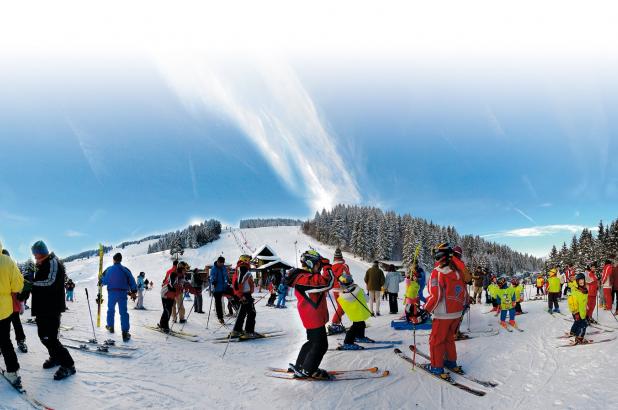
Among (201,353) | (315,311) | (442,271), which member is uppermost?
(442,271)

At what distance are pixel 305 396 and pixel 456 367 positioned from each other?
3.10 meters

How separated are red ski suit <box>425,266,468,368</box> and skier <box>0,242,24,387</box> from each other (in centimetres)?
652

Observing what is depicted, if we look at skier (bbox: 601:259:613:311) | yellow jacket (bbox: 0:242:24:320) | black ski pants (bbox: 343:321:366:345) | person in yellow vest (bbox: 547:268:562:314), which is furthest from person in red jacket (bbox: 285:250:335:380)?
skier (bbox: 601:259:613:311)

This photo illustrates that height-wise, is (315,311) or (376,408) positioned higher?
(315,311)

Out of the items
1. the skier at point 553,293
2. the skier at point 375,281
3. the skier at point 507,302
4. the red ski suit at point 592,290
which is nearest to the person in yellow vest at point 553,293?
the skier at point 553,293

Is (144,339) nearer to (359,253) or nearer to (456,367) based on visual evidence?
(456,367)

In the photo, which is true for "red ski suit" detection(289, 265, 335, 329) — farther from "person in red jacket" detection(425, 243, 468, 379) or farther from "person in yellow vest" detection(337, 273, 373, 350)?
"person in yellow vest" detection(337, 273, 373, 350)

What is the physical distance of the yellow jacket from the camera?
5.18 metres

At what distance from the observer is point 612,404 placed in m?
5.36

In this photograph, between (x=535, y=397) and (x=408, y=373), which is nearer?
(x=535, y=397)

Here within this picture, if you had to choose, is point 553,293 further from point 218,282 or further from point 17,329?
point 17,329

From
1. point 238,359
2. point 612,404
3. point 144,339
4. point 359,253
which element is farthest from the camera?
point 359,253

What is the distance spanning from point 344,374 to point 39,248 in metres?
5.59

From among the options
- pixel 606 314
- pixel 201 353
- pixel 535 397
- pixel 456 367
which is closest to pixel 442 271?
pixel 456 367
